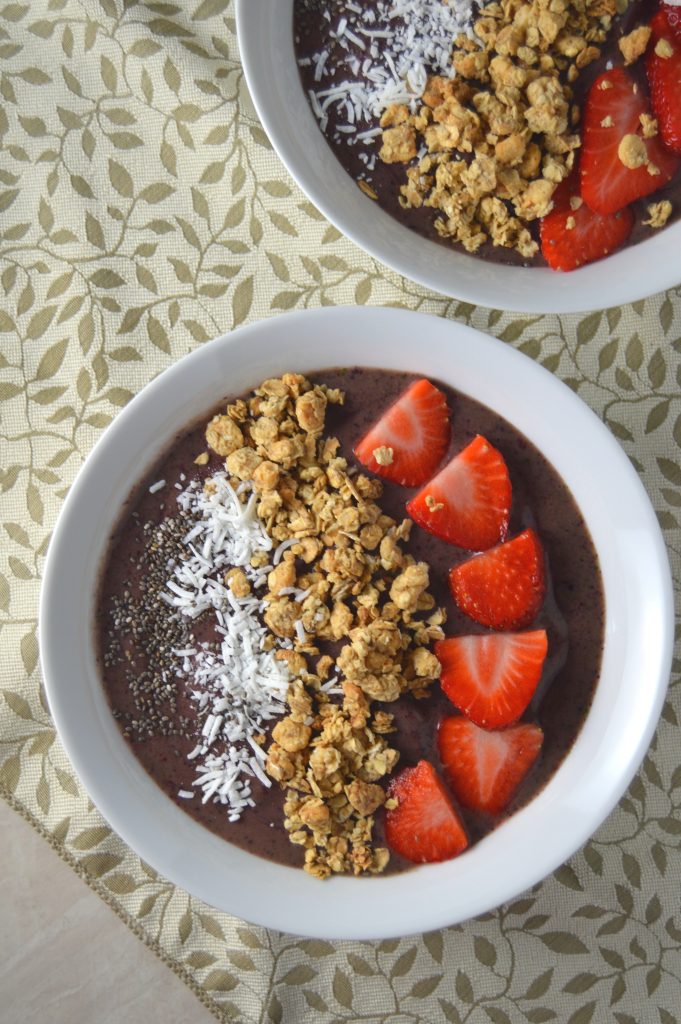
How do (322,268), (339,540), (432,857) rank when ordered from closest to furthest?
1. (339,540)
2. (432,857)
3. (322,268)

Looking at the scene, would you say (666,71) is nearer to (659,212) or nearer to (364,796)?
(659,212)

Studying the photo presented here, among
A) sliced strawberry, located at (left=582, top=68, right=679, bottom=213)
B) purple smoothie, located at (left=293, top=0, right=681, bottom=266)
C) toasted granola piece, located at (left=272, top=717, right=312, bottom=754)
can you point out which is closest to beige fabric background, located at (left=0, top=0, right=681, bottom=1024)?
purple smoothie, located at (left=293, top=0, right=681, bottom=266)

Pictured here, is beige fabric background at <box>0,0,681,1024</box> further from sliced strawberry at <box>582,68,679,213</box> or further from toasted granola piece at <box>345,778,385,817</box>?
toasted granola piece at <box>345,778,385,817</box>

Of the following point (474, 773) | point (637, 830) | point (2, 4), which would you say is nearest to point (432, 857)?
point (474, 773)

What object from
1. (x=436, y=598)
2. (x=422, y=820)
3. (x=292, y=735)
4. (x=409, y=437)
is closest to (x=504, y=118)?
(x=409, y=437)

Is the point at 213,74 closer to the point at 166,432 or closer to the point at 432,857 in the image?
the point at 166,432

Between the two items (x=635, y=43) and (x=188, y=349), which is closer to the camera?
(x=635, y=43)
